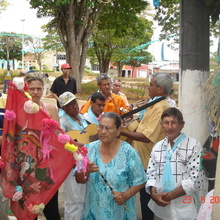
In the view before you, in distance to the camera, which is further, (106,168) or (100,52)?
(100,52)

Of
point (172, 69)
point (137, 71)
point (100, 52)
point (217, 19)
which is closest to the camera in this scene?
point (217, 19)

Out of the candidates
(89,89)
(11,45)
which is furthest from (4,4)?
(11,45)

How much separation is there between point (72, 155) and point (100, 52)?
25.9 metres

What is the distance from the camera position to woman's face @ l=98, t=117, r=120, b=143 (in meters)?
3.18

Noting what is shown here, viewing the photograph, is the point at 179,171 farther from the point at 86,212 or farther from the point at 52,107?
the point at 52,107

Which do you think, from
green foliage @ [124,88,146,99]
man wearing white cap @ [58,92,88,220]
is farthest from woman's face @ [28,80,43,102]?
green foliage @ [124,88,146,99]

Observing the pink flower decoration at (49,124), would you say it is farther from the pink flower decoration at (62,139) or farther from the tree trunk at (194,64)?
the tree trunk at (194,64)

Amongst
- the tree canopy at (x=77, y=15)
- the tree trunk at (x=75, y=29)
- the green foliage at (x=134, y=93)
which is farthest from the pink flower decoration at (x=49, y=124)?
the green foliage at (x=134, y=93)

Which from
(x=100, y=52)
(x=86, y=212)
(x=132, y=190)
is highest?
(x=100, y=52)

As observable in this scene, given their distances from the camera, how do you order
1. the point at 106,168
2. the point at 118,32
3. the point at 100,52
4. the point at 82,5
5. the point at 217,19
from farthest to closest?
1. the point at 100,52
2. the point at 118,32
3. the point at 82,5
4. the point at 217,19
5. the point at 106,168

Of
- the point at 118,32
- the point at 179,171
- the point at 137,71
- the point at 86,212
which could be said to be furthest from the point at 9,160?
the point at 137,71

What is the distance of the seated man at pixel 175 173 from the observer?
3.13 metres

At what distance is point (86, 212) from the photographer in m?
3.24

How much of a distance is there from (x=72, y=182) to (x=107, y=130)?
3.13 feet
